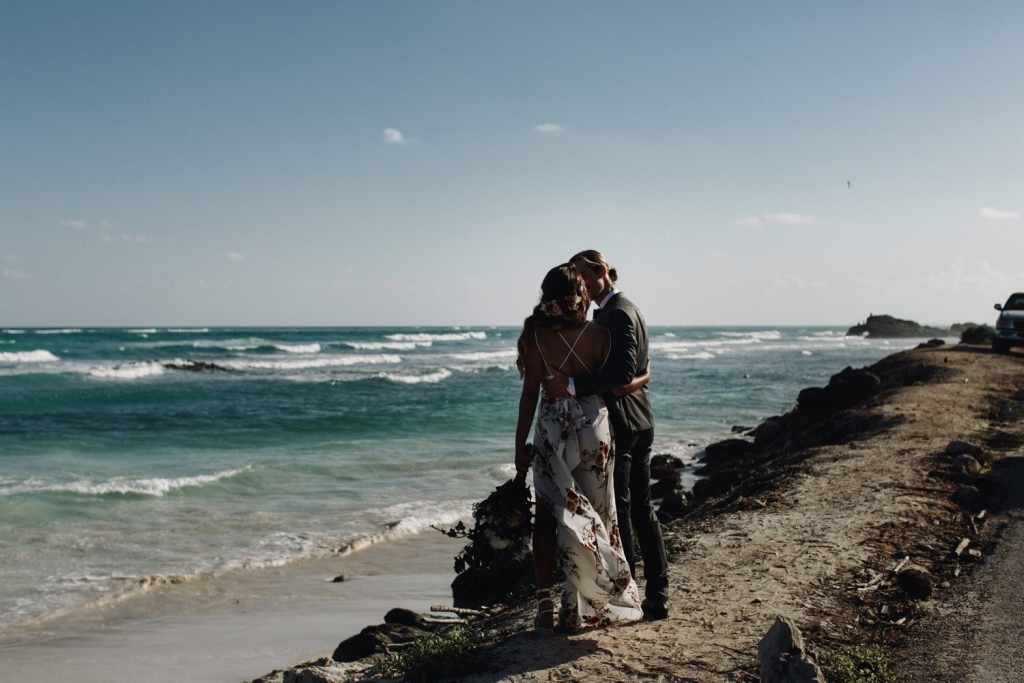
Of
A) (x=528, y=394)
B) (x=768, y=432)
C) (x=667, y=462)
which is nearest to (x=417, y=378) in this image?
(x=768, y=432)

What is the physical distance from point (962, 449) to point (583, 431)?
612cm

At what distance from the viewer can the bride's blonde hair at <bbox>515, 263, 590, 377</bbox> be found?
3674mm

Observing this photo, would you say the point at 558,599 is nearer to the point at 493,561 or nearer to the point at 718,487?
the point at 493,561

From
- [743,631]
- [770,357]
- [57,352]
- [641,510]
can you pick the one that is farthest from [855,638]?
[57,352]

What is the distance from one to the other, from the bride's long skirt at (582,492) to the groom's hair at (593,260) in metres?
0.70

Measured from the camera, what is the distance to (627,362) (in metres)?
3.74

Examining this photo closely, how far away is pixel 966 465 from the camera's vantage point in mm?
7324

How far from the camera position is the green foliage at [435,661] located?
3.76 metres

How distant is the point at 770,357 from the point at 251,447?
40.1m

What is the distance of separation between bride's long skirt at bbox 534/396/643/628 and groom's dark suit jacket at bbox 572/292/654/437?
84 mm

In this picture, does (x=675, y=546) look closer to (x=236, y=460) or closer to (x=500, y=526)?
(x=500, y=526)

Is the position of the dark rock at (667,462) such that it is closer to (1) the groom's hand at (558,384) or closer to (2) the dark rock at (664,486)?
(2) the dark rock at (664,486)

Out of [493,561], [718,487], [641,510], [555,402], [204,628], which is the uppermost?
[555,402]

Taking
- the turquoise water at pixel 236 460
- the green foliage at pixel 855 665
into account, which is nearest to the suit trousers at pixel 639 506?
the green foliage at pixel 855 665
